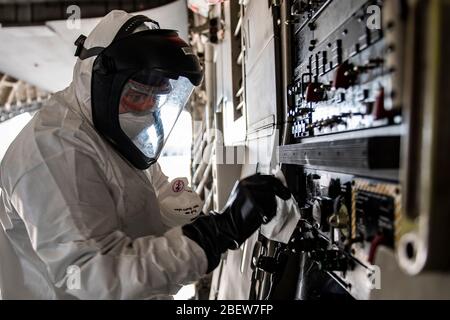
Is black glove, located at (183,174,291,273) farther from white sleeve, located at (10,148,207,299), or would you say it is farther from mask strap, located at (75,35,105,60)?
mask strap, located at (75,35,105,60)

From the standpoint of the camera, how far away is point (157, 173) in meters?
1.88

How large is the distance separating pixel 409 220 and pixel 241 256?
1385mm

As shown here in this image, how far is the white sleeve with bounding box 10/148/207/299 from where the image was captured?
3.15 ft

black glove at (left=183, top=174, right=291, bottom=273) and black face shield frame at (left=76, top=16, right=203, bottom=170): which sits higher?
black face shield frame at (left=76, top=16, right=203, bottom=170)

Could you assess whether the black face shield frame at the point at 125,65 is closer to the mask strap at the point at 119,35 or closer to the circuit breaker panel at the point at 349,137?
the mask strap at the point at 119,35

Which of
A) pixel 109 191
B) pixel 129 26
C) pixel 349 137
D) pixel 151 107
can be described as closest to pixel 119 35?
pixel 129 26

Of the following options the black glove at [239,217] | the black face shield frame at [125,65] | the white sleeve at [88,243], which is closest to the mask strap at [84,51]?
the black face shield frame at [125,65]

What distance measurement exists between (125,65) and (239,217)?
61cm

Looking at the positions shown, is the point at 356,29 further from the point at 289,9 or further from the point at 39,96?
the point at 39,96

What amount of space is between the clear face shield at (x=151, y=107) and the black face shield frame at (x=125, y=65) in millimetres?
27

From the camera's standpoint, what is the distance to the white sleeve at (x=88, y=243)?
37.8 inches

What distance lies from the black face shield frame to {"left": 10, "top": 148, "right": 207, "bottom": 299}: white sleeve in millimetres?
198

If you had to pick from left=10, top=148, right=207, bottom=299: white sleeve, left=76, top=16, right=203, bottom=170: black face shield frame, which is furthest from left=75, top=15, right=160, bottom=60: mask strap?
left=10, top=148, right=207, bottom=299: white sleeve

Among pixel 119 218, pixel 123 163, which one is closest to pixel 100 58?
pixel 123 163
